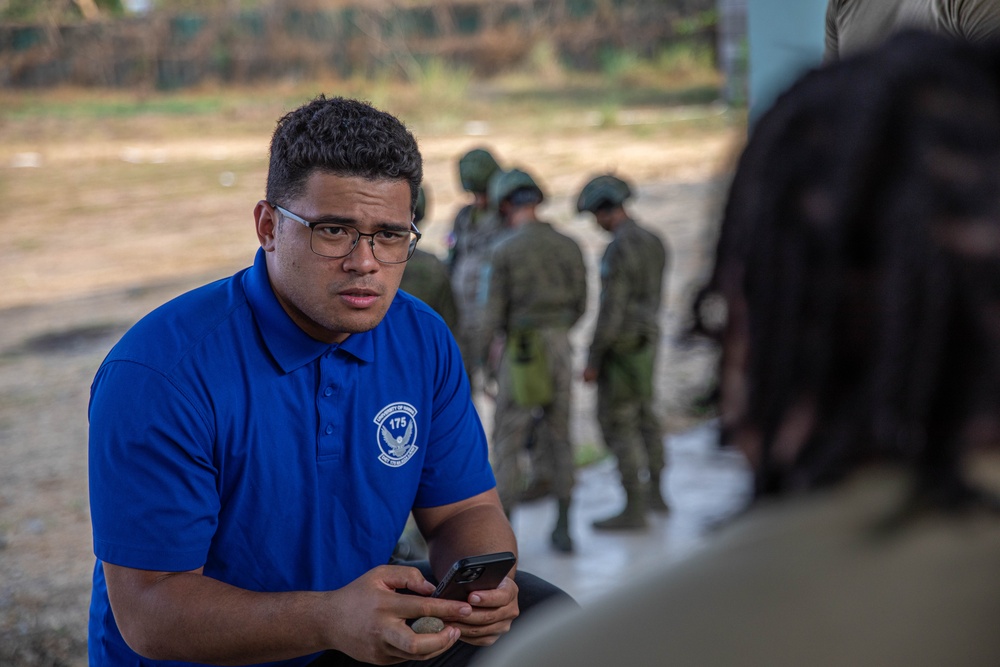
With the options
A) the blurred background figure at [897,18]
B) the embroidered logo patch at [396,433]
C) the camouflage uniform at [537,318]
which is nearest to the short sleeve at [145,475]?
the embroidered logo patch at [396,433]

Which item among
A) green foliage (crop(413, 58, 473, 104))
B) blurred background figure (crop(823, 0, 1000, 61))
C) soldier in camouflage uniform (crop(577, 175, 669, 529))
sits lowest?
soldier in camouflage uniform (crop(577, 175, 669, 529))

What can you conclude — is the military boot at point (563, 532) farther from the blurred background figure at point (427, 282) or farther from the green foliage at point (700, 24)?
the green foliage at point (700, 24)

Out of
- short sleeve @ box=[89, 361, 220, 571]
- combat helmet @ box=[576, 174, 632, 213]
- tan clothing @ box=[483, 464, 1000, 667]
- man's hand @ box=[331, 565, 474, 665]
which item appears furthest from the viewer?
combat helmet @ box=[576, 174, 632, 213]


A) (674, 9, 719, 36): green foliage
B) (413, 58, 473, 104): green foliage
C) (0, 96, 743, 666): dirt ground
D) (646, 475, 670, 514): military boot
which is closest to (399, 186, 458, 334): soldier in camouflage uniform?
(646, 475, 670, 514): military boot

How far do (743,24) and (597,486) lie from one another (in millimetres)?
15363

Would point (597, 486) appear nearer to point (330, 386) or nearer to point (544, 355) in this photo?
point (544, 355)

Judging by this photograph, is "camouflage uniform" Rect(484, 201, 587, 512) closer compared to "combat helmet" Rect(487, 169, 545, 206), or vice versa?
"camouflage uniform" Rect(484, 201, 587, 512)

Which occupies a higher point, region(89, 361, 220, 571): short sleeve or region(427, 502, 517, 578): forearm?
region(89, 361, 220, 571): short sleeve

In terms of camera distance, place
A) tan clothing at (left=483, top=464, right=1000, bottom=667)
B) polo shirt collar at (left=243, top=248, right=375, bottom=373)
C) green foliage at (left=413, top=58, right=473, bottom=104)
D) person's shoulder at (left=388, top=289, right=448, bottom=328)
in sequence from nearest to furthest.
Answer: tan clothing at (left=483, top=464, right=1000, bottom=667) → polo shirt collar at (left=243, top=248, right=375, bottom=373) → person's shoulder at (left=388, top=289, right=448, bottom=328) → green foliage at (left=413, top=58, right=473, bottom=104)

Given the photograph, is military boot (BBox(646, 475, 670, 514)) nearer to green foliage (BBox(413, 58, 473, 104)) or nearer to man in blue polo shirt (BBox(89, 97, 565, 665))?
man in blue polo shirt (BBox(89, 97, 565, 665))

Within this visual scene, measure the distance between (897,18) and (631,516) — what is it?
4.00 metres

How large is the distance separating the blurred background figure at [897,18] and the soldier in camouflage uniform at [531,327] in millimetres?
3214

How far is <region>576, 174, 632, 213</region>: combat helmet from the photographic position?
604 centimetres

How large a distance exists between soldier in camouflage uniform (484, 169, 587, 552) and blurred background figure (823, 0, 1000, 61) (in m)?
3.21
